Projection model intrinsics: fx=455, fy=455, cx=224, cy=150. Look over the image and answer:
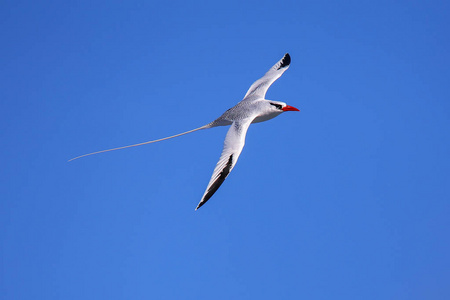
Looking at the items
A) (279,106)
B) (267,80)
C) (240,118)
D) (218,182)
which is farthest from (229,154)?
(267,80)

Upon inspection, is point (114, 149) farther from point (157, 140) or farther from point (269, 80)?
point (269, 80)

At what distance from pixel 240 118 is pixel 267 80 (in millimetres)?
3563

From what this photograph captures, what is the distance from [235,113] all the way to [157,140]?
215cm

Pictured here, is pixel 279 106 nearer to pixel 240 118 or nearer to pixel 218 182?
pixel 240 118

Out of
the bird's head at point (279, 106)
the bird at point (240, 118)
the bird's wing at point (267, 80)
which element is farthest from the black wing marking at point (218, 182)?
the bird's wing at point (267, 80)

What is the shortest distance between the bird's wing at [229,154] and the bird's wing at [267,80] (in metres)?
2.57

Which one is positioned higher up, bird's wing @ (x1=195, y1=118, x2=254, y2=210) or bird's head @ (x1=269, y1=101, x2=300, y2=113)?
bird's head @ (x1=269, y1=101, x2=300, y2=113)

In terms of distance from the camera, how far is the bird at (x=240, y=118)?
9539 millimetres

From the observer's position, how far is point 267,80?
578 inches

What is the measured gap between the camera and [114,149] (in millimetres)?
10984

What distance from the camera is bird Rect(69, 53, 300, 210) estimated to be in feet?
31.3

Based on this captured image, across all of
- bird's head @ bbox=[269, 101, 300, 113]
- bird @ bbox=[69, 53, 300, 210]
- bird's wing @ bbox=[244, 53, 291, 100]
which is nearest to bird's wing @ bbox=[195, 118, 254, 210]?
bird @ bbox=[69, 53, 300, 210]

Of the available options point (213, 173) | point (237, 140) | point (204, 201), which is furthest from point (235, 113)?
point (204, 201)

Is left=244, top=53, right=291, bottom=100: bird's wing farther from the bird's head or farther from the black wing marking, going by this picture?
the black wing marking
